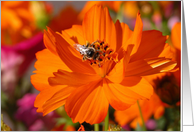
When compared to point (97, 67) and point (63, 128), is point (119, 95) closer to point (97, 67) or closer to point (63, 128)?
point (97, 67)

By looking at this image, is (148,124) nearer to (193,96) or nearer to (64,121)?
(193,96)

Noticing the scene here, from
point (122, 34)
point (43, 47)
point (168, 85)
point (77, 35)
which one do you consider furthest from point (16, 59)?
point (168, 85)

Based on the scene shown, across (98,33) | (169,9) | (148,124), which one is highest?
(169,9)

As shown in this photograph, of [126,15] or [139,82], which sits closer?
[139,82]

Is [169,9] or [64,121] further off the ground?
[169,9]

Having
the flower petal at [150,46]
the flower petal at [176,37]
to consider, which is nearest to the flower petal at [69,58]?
the flower petal at [150,46]

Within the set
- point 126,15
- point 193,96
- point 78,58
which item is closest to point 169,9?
point 126,15

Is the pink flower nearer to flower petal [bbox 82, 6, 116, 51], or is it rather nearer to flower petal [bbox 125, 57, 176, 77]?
flower petal [bbox 82, 6, 116, 51]
